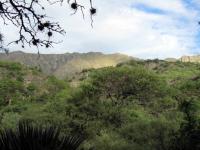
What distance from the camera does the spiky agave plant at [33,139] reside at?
20.8 ft

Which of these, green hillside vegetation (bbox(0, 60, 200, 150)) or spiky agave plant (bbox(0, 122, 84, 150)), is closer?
spiky agave plant (bbox(0, 122, 84, 150))

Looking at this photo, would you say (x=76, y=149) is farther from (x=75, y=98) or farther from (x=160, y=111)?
(x=160, y=111)

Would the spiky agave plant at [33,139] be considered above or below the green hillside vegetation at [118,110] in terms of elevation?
above

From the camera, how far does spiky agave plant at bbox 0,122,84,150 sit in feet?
20.8

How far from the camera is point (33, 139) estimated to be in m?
6.37

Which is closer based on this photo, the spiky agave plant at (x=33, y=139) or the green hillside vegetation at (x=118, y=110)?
the spiky agave plant at (x=33, y=139)

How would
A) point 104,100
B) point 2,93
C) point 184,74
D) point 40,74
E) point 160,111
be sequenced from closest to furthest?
point 104,100
point 160,111
point 2,93
point 40,74
point 184,74

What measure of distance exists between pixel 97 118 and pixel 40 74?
9855cm

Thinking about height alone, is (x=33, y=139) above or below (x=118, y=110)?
above

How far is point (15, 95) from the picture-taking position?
110 meters

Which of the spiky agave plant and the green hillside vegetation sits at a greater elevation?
the spiky agave plant

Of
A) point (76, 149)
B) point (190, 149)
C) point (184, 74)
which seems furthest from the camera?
point (184, 74)

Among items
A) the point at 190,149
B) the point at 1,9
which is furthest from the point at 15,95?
the point at 1,9

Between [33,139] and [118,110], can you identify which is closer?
[33,139]
